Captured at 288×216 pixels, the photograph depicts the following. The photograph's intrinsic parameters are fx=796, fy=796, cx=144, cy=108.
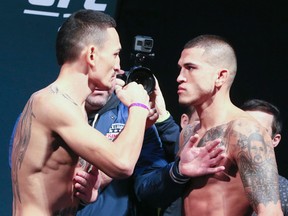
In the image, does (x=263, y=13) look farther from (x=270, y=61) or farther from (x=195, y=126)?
(x=195, y=126)

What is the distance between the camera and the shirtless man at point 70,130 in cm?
256

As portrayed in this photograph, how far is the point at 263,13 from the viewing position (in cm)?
421

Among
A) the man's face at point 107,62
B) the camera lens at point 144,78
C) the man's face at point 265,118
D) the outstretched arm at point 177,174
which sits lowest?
the outstretched arm at point 177,174

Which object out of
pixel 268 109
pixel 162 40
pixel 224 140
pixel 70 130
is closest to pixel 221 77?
pixel 224 140

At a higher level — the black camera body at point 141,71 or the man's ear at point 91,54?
the man's ear at point 91,54

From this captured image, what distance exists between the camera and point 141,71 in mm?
3004

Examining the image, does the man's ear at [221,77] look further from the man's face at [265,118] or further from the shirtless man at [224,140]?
the man's face at [265,118]

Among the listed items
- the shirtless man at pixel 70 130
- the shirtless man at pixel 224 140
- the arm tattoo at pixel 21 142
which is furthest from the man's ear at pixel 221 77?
the arm tattoo at pixel 21 142

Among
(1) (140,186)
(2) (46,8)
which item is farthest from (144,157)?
(2) (46,8)

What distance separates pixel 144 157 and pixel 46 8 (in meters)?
1.14

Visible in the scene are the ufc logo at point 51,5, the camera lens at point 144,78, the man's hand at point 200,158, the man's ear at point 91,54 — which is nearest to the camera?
the man's ear at point 91,54

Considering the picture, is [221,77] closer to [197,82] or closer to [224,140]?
[197,82]

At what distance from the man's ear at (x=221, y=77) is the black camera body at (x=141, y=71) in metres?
0.25

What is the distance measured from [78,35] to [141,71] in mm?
387
